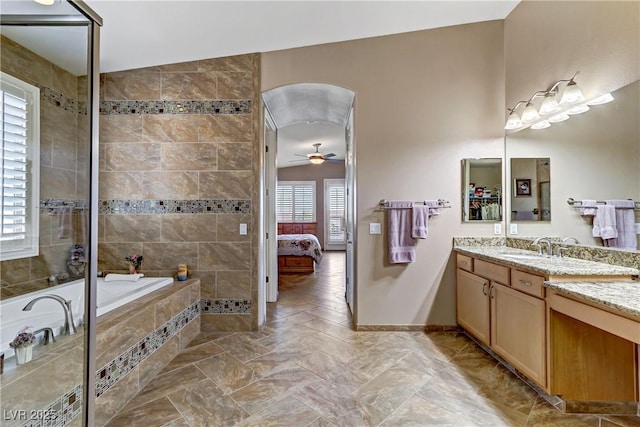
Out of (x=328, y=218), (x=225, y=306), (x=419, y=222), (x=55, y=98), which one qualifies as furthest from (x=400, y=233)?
(x=328, y=218)

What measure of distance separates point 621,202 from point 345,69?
261cm

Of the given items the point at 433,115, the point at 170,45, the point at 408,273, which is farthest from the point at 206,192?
the point at 433,115

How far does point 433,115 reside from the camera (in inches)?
124

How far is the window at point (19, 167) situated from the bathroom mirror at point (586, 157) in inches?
166

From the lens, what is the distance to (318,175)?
9.78 meters

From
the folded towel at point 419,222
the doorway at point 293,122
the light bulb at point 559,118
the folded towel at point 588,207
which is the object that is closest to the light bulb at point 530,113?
the light bulb at point 559,118

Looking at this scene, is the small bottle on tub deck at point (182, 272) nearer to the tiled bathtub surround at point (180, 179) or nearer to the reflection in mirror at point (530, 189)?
the tiled bathtub surround at point (180, 179)

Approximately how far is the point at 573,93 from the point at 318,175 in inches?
306

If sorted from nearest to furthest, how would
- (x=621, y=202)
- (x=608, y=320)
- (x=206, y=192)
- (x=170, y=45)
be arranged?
(x=608, y=320) → (x=621, y=202) → (x=170, y=45) → (x=206, y=192)

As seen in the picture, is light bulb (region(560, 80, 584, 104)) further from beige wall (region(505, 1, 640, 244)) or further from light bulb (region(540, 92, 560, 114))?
light bulb (region(540, 92, 560, 114))

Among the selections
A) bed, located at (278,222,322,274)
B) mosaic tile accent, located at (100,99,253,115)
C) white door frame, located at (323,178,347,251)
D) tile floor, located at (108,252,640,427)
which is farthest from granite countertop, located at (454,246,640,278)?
white door frame, located at (323,178,347,251)

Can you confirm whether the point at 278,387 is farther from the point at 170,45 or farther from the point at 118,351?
the point at 170,45

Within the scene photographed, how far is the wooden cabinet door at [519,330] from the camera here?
193cm

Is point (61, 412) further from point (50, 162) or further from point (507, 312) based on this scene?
point (507, 312)
